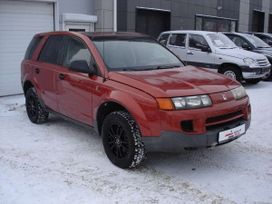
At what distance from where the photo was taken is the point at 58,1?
36.3ft

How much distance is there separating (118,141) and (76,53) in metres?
1.65

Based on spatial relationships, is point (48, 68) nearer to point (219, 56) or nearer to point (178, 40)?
point (219, 56)

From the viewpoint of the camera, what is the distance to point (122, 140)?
4.74m

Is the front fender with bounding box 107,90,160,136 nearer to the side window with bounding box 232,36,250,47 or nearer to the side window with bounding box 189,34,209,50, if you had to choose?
the side window with bounding box 189,34,209,50

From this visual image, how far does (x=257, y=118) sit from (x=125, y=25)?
770 cm

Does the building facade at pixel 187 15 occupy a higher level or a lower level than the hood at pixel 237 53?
higher

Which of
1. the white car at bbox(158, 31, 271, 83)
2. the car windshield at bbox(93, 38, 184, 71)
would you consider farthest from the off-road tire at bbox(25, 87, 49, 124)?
the white car at bbox(158, 31, 271, 83)

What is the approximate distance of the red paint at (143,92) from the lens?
170 inches

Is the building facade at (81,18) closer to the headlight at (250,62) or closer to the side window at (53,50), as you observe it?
the side window at (53,50)

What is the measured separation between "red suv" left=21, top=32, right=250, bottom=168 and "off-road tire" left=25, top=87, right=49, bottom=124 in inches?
14.1

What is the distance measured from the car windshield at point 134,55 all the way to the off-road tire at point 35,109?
1902 mm

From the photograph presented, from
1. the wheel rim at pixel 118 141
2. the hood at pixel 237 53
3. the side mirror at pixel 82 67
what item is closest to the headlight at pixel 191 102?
the wheel rim at pixel 118 141

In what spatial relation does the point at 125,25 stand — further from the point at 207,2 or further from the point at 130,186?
the point at 130,186

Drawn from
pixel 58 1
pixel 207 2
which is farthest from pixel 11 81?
pixel 207 2
